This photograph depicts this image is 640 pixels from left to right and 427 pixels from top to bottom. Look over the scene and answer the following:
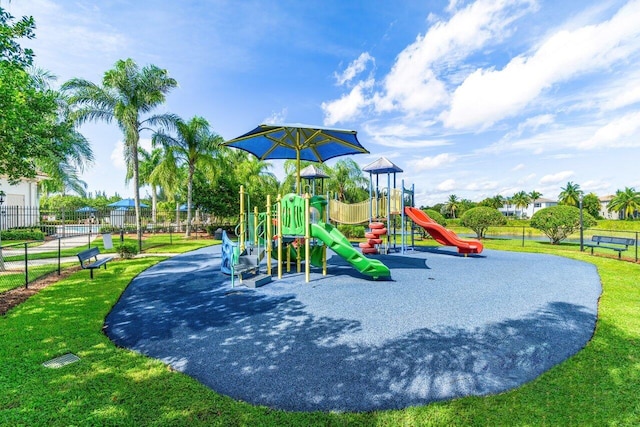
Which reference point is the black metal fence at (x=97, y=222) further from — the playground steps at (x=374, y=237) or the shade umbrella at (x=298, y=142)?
the playground steps at (x=374, y=237)

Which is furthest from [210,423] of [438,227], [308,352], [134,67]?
[134,67]

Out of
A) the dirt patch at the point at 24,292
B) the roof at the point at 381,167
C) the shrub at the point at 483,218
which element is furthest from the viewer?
the shrub at the point at 483,218

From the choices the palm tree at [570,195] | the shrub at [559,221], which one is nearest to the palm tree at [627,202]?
the palm tree at [570,195]

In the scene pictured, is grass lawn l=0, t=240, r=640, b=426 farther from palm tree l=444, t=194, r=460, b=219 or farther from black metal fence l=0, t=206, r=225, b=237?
palm tree l=444, t=194, r=460, b=219

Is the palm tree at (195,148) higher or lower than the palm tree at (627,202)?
higher

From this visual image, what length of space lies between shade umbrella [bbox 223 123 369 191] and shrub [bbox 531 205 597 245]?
15.4m

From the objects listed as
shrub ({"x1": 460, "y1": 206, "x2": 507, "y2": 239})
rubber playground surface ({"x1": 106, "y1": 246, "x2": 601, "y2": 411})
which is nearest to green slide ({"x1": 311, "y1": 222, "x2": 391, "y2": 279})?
rubber playground surface ({"x1": 106, "y1": 246, "x2": 601, "y2": 411})

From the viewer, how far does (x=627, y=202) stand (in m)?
57.2

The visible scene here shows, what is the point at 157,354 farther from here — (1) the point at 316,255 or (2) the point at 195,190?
(2) the point at 195,190

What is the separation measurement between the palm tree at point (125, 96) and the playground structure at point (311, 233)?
8.60m

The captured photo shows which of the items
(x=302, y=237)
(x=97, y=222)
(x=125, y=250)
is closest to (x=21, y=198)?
(x=97, y=222)

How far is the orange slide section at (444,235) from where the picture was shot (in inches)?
516

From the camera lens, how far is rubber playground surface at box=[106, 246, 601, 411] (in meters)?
3.40

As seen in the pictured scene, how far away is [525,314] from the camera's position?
567 centimetres
